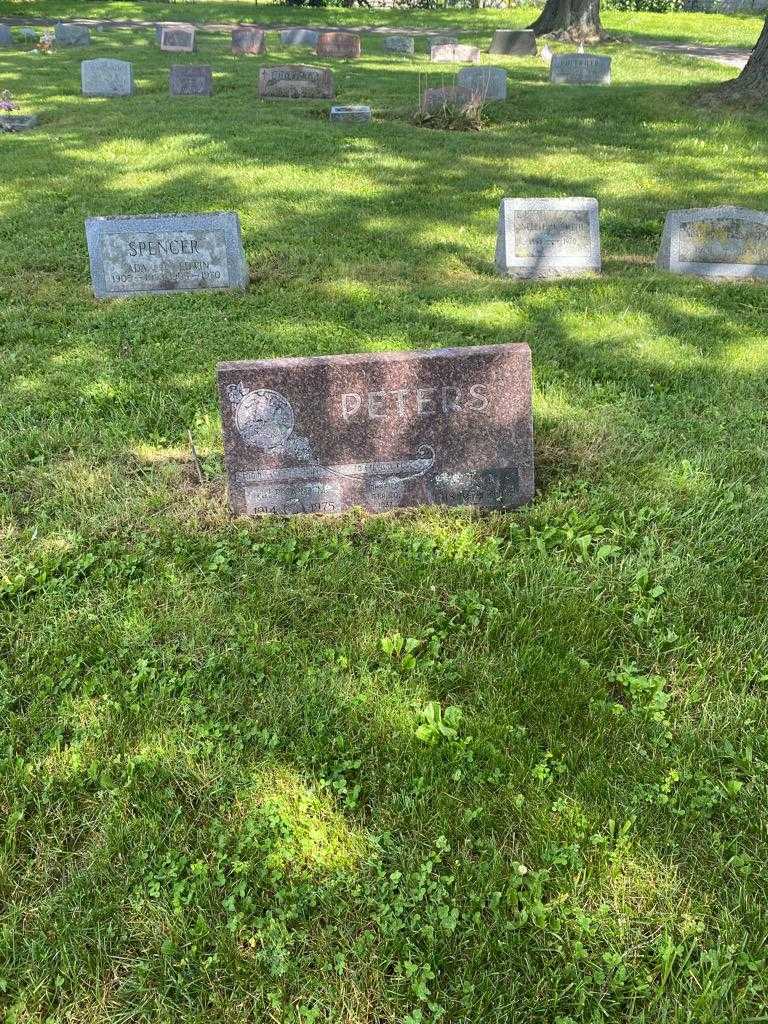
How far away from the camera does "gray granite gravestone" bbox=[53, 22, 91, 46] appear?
70.5 ft

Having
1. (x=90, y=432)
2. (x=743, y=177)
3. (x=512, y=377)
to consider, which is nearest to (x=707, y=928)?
(x=512, y=377)

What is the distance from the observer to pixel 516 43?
66.4 feet

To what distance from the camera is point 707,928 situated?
2084 mm

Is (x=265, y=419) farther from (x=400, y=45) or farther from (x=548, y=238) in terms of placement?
(x=400, y=45)

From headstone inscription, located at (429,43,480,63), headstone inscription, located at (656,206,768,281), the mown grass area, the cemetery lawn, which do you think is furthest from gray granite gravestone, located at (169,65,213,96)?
the mown grass area

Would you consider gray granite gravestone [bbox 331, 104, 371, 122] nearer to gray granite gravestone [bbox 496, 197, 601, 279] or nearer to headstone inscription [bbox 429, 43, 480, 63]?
gray granite gravestone [bbox 496, 197, 601, 279]

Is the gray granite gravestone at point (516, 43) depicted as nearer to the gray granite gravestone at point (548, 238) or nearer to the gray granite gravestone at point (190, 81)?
the gray granite gravestone at point (190, 81)

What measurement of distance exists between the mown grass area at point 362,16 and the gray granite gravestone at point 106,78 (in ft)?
43.3

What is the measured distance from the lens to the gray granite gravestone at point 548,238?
23.4 feet

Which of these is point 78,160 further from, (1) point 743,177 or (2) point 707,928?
(2) point 707,928

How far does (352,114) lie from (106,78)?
19.9 ft

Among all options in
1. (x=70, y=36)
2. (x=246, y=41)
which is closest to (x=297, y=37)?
(x=246, y=41)

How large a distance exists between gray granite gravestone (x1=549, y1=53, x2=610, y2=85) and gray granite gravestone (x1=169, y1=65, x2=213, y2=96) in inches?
292

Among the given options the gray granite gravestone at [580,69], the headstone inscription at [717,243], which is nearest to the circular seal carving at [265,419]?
the headstone inscription at [717,243]
